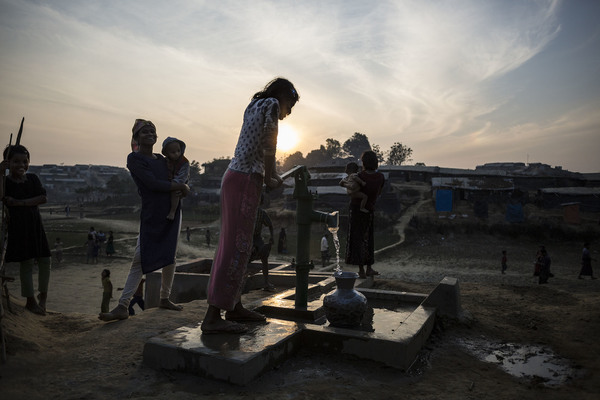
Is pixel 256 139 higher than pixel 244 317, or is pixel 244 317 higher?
pixel 256 139

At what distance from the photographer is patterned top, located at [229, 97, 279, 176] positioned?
3.01 metres

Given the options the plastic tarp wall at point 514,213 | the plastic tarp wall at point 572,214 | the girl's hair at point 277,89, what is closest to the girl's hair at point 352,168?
the girl's hair at point 277,89

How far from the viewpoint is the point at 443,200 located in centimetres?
2550

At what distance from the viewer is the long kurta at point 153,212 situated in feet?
12.4

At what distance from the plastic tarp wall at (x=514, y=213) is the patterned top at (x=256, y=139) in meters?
24.4

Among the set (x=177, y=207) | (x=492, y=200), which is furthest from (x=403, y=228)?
(x=177, y=207)

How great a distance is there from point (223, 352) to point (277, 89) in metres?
2.19

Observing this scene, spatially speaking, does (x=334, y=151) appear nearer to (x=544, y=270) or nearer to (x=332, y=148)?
(x=332, y=148)

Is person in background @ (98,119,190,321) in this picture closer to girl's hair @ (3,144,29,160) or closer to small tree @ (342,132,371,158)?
girl's hair @ (3,144,29,160)

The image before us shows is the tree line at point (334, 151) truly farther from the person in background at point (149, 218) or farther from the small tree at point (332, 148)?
the person in background at point (149, 218)

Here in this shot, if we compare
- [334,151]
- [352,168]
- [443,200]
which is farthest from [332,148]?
[352,168]

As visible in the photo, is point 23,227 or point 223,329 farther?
point 23,227

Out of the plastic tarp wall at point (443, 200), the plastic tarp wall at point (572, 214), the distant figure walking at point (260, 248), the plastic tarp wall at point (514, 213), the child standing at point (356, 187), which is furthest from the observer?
the plastic tarp wall at point (443, 200)

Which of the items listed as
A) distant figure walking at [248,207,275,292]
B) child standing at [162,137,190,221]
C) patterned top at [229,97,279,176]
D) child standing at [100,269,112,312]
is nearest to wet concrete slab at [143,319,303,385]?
patterned top at [229,97,279,176]
